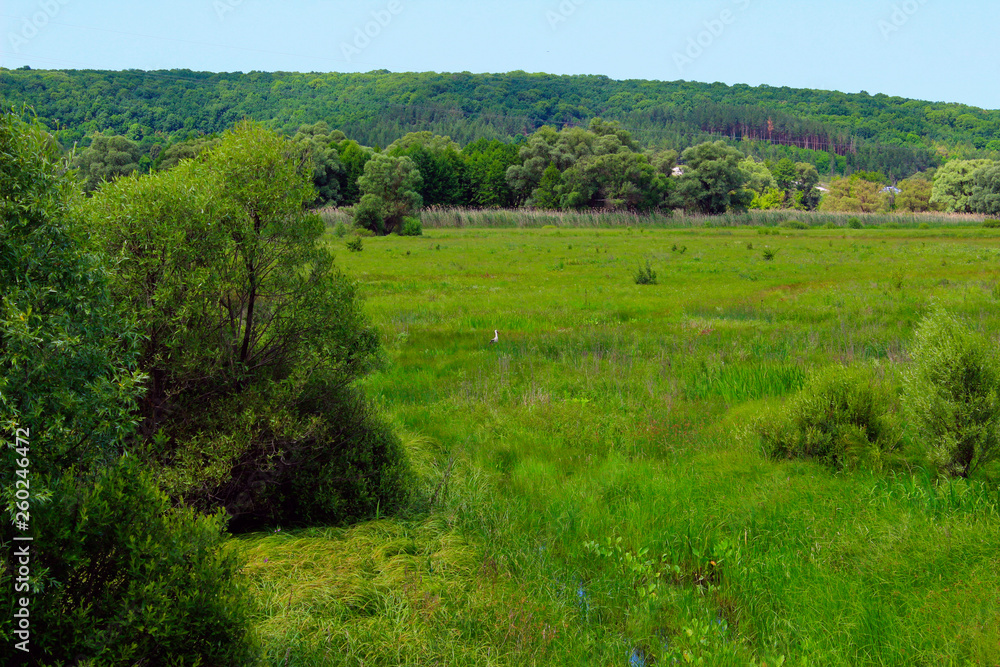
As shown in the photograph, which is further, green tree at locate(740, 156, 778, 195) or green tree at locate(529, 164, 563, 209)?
green tree at locate(740, 156, 778, 195)

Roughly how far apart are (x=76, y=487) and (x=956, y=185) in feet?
388

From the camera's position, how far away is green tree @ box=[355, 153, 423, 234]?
2142 inches

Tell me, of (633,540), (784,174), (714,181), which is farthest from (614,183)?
(784,174)

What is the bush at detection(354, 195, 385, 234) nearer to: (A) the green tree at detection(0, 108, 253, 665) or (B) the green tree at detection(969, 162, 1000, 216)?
(A) the green tree at detection(0, 108, 253, 665)

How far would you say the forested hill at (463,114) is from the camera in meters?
109

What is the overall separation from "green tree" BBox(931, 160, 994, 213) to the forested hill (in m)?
61.3

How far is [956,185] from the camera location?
95250mm

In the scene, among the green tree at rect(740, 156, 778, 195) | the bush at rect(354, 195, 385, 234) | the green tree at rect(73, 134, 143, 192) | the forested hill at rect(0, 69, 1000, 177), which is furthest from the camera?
the green tree at rect(740, 156, 778, 195)

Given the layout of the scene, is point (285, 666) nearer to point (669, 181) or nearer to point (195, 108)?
point (669, 181)

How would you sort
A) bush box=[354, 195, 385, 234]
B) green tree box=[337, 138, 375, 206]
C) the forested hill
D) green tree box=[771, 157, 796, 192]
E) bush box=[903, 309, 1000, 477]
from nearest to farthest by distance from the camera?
bush box=[903, 309, 1000, 477] → bush box=[354, 195, 385, 234] → green tree box=[337, 138, 375, 206] → the forested hill → green tree box=[771, 157, 796, 192]

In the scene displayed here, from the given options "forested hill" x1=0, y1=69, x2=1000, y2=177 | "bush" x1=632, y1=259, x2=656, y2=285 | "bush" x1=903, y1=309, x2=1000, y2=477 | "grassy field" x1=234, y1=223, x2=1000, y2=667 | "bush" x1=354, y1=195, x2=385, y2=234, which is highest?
"forested hill" x1=0, y1=69, x2=1000, y2=177

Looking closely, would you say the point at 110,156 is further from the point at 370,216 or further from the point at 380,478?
the point at 380,478

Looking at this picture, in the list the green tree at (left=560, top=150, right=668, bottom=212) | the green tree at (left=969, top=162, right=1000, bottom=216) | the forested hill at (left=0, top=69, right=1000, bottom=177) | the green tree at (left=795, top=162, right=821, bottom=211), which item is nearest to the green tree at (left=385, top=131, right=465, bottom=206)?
the green tree at (left=560, top=150, right=668, bottom=212)

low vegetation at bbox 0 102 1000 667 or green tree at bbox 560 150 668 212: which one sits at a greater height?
green tree at bbox 560 150 668 212
